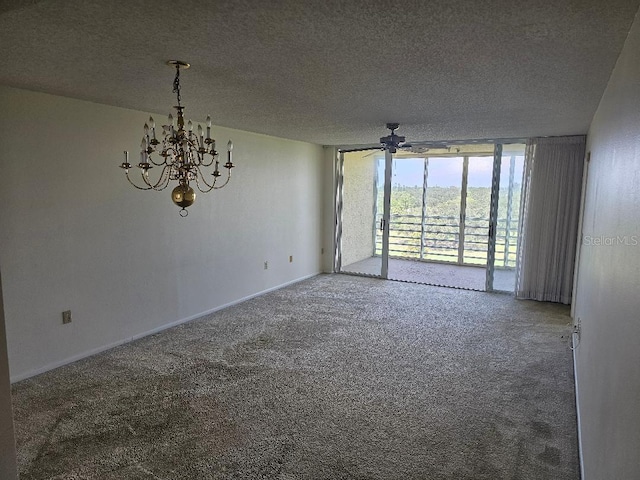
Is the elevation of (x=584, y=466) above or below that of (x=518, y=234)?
below

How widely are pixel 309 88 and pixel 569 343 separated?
11.5 ft

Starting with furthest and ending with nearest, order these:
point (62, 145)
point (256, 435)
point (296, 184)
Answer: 1. point (296, 184)
2. point (62, 145)
3. point (256, 435)

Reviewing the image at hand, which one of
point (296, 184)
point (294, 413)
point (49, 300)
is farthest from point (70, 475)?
point (296, 184)

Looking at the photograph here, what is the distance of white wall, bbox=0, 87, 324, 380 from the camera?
3.20 m

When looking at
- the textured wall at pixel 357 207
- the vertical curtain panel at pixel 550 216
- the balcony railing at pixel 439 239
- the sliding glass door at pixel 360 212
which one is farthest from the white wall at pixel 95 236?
the balcony railing at pixel 439 239

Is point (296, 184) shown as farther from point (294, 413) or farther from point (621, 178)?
point (621, 178)

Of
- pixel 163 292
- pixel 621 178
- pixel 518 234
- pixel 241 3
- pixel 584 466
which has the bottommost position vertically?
pixel 584 466

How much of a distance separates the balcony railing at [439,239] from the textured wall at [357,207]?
514 mm

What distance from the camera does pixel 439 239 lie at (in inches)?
338

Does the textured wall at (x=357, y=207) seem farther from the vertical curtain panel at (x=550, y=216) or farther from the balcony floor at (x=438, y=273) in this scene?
the vertical curtain panel at (x=550, y=216)

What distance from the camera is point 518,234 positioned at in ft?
19.3

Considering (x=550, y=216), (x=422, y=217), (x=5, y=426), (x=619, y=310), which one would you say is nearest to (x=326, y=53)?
(x=619, y=310)

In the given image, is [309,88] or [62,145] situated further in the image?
[62,145]

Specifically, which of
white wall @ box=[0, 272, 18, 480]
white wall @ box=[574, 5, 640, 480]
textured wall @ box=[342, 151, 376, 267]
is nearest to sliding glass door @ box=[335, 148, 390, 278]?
textured wall @ box=[342, 151, 376, 267]
